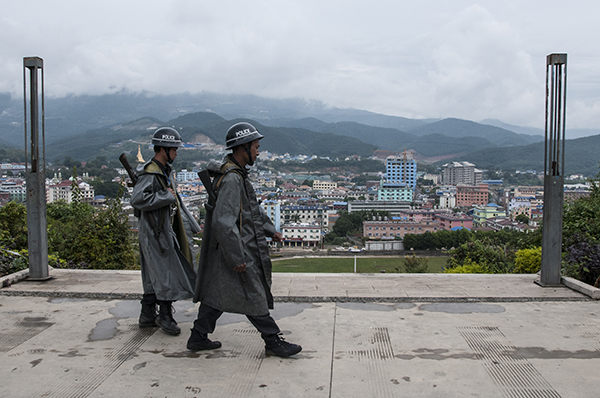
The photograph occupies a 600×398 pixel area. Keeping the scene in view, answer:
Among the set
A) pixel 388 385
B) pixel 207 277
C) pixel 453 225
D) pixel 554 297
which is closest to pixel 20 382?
pixel 207 277

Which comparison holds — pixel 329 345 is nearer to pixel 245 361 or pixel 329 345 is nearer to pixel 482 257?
pixel 245 361

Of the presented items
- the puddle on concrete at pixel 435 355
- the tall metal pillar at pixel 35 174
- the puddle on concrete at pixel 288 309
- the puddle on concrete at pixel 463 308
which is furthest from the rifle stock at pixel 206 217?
the tall metal pillar at pixel 35 174

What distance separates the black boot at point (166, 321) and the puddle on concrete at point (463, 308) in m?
1.77

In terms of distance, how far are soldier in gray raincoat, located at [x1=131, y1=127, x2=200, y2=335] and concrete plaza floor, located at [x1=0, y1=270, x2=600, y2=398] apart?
166 millimetres

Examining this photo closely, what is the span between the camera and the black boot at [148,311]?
3266 mm

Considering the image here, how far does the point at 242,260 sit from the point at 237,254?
0.04 meters

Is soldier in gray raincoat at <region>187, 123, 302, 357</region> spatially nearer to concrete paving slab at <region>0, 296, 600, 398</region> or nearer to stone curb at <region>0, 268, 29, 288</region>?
concrete paving slab at <region>0, 296, 600, 398</region>

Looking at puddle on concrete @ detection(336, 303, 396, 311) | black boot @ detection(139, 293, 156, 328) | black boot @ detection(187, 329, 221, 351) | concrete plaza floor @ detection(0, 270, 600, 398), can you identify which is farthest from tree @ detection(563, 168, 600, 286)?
black boot @ detection(139, 293, 156, 328)

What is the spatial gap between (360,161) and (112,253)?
159198 millimetres

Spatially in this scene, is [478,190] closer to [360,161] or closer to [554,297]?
[360,161]

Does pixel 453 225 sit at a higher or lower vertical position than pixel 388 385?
lower

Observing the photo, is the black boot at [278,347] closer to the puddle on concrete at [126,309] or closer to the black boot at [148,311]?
the black boot at [148,311]

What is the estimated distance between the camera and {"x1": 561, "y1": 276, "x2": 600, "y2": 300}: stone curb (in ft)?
12.9

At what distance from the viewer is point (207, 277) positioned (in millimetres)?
2840
